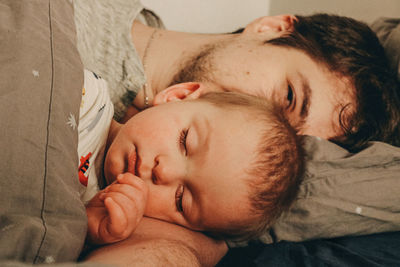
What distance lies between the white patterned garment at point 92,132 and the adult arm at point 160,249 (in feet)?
0.64

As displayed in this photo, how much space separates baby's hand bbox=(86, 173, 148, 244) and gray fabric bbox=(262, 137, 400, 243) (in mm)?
438

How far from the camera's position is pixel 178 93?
1.00 metres

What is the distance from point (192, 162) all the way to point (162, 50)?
0.78m

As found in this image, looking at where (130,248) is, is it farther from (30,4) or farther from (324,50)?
(324,50)

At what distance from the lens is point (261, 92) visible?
1143 millimetres

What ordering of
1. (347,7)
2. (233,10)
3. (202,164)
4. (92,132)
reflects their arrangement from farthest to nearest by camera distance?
(233,10), (347,7), (92,132), (202,164)

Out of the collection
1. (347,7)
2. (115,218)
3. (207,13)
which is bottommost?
(115,218)

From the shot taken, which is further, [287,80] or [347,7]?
[347,7]

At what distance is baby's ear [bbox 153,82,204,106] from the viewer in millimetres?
967

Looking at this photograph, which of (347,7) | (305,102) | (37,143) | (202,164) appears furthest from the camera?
Result: (347,7)

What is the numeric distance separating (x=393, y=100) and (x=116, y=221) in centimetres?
112

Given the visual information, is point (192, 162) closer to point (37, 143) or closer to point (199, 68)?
point (37, 143)

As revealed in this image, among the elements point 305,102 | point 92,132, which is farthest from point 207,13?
point 92,132

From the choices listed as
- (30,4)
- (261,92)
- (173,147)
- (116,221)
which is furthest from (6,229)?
(261,92)
